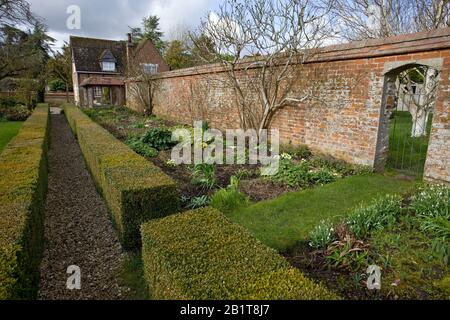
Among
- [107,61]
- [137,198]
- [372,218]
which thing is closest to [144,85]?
[137,198]

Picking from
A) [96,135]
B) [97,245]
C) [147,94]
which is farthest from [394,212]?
[147,94]

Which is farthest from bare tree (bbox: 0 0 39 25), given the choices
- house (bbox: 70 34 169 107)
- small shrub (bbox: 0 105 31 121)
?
house (bbox: 70 34 169 107)

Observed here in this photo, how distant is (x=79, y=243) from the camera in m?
4.02

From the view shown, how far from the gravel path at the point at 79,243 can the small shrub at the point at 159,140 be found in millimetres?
2316

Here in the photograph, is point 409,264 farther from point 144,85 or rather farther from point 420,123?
point 144,85

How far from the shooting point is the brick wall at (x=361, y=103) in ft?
16.1

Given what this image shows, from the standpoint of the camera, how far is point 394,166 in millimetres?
6711

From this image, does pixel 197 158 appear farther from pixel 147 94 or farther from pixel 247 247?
pixel 147 94

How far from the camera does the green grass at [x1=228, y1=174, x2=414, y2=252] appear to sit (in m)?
3.71

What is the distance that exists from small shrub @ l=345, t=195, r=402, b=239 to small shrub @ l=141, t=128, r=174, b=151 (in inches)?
246

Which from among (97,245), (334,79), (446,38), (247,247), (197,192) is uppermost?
(446,38)

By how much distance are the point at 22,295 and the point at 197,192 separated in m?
3.33

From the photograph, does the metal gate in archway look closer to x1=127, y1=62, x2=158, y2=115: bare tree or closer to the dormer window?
x1=127, y1=62, x2=158, y2=115: bare tree

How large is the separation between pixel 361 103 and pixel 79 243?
5.93m
